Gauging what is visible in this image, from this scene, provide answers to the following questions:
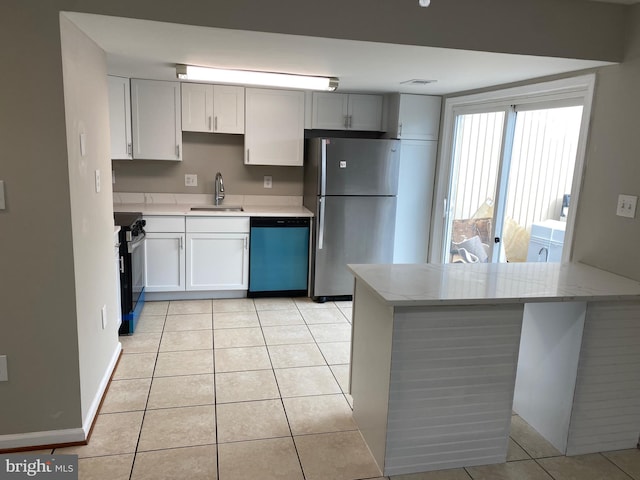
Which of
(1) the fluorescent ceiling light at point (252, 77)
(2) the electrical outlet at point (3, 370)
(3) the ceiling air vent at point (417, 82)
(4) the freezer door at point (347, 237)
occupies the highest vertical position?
(3) the ceiling air vent at point (417, 82)

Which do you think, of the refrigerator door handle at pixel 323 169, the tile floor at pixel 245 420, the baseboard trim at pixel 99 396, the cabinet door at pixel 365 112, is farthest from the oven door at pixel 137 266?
the cabinet door at pixel 365 112

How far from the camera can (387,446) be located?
2219 mm

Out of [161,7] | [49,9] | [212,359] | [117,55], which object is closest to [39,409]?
[212,359]

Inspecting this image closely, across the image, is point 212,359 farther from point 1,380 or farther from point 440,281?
point 440,281

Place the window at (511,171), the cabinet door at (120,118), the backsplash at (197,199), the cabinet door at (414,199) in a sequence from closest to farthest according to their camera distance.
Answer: the window at (511,171)
the cabinet door at (120,118)
the cabinet door at (414,199)
the backsplash at (197,199)

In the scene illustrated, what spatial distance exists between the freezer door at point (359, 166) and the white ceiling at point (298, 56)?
0.72 m

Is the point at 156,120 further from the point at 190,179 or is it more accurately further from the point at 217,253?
the point at 217,253

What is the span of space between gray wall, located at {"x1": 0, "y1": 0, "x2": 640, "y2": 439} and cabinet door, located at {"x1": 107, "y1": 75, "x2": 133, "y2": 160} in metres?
2.06

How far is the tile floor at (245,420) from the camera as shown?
227 centimetres

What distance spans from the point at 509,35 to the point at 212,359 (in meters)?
2.79

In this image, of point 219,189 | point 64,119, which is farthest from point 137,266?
point 64,119

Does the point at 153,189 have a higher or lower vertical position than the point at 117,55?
lower

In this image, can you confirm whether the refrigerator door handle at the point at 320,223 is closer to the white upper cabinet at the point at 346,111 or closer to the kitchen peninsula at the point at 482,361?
the white upper cabinet at the point at 346,111

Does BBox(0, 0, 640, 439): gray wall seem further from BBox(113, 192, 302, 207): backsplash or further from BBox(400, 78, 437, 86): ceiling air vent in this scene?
BBox(113, 192, 302, 207): backsplash
